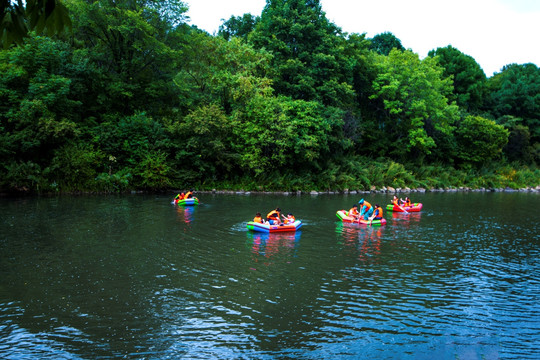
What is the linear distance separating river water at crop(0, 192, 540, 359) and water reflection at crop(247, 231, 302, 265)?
0.25 ft

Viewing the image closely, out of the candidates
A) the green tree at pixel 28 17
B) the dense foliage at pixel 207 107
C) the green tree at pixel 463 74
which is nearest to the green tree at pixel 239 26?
the dense foliage at pixel 207 107

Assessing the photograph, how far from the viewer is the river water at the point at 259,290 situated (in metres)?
8.61

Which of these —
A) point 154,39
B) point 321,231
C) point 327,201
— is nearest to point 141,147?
point 154,39

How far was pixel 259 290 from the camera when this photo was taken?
1175 cm

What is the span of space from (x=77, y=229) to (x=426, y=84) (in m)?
38.2

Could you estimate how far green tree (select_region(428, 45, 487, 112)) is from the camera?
57812 millimetres

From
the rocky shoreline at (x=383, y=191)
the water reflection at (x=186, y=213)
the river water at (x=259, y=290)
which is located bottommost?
the river water at (x=259, y=290)

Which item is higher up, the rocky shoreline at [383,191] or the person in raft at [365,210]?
Answer: the rocky shoreline at [383,191]

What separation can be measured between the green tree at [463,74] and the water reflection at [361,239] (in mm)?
43190

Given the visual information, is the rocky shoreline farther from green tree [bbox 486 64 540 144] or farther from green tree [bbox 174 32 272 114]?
green tree [bbox 486 64 540 144]

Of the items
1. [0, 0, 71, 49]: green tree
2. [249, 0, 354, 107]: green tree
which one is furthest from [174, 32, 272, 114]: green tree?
[0, 0, 71, 49]: green tree

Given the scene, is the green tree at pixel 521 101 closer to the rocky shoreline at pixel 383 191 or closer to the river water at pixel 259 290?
the rocky shoreline at pixel 383 191

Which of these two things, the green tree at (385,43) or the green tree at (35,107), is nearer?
the green tree at (35,107)

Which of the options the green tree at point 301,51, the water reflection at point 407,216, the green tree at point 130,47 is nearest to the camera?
the water reflection at point 407,216
